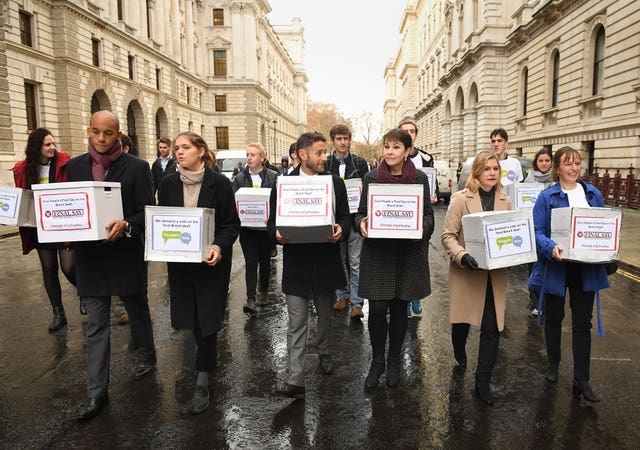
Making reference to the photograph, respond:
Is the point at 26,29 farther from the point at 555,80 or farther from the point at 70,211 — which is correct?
the point at 555,80

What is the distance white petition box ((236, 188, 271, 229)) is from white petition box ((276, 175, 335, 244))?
231 cm

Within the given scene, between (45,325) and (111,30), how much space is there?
3121 cm

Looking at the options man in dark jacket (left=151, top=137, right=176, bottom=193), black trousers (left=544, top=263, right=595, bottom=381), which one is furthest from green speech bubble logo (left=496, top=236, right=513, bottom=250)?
man in dark jacket (left=151, top=137, right=176, bottom=193)

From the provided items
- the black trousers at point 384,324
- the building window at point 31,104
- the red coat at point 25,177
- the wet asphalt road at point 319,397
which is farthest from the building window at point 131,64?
the black trousers at point 384,324

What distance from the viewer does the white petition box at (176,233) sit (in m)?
3.52

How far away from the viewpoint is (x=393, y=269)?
160 inches

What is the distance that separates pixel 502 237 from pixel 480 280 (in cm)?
50

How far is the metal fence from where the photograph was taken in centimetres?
1712

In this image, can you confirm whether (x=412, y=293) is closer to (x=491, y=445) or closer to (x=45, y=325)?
(x=491, y=445)

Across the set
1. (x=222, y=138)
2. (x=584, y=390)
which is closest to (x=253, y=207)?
(x=584, y=390)

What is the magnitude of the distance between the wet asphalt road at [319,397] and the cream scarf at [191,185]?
64.6 inches

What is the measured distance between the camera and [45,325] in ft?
Result: 19.1

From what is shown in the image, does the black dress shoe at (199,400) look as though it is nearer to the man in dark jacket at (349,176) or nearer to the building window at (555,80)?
the man in dark jacket at (349,176)

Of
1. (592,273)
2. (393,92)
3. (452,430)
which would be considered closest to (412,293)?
(452,430)
